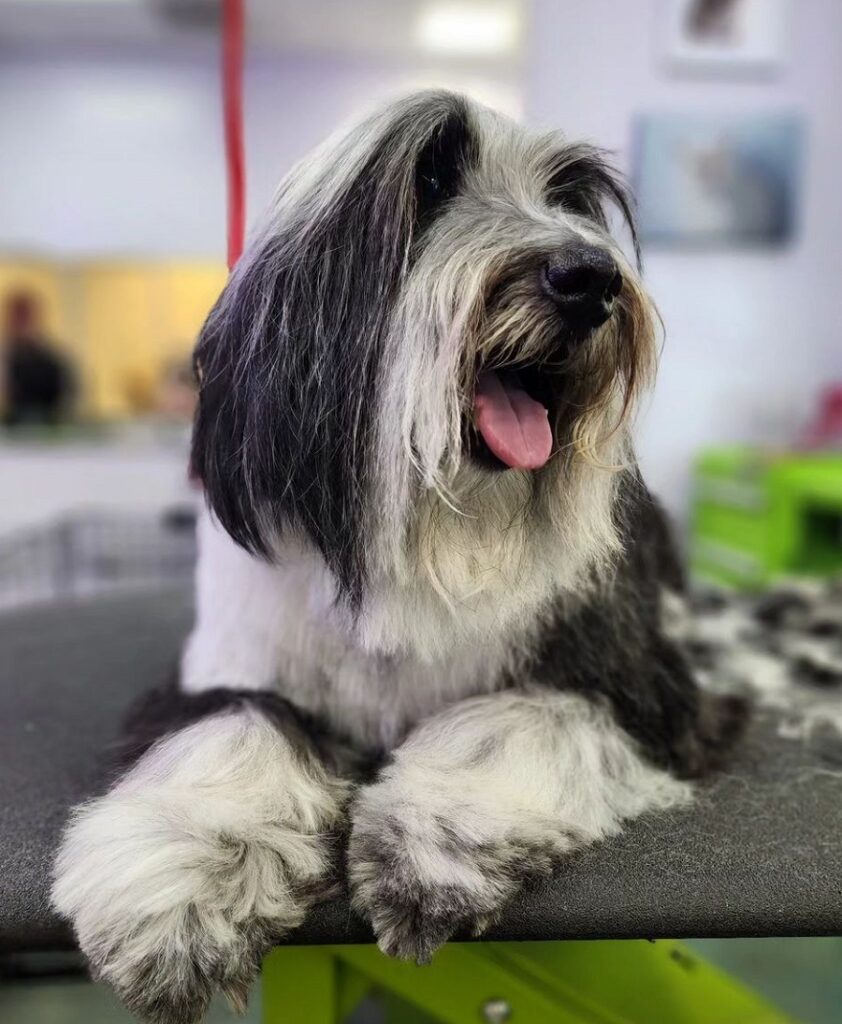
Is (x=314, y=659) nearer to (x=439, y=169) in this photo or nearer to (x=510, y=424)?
(x=510, y=424)

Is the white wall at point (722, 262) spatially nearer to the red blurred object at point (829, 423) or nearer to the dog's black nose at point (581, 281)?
the red blurred object at point (829, 423)

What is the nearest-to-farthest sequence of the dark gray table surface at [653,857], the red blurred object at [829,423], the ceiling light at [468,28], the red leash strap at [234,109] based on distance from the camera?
1. the dark gray table surface at [653,857]
2. the red leash strap at [234,109]
3. the red blurred object at [829,423]
4. the ceiling light at [468,28]

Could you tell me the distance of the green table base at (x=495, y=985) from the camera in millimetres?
973

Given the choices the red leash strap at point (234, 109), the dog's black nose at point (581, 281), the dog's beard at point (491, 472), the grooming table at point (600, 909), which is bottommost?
the grooming table at point (600, 909)

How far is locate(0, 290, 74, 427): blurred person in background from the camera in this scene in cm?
539

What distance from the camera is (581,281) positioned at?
0.88 m

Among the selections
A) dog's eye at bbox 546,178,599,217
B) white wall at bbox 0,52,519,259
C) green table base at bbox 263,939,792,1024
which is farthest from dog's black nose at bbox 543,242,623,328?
white wall at bbox 0,52,519,259

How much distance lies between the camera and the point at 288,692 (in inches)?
45.5

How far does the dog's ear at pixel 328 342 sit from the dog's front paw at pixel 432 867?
0.87 feet

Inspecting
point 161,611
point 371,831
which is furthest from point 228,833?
point 161,611

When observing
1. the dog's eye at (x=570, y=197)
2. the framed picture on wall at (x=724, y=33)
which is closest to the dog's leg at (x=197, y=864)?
the dog's eye at (x=570, y=197)

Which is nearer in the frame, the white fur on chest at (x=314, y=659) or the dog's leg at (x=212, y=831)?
the dog's leg at (x=212, y=831)

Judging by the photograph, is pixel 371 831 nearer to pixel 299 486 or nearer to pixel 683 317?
pixel 299 486

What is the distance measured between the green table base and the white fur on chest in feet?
0.87
